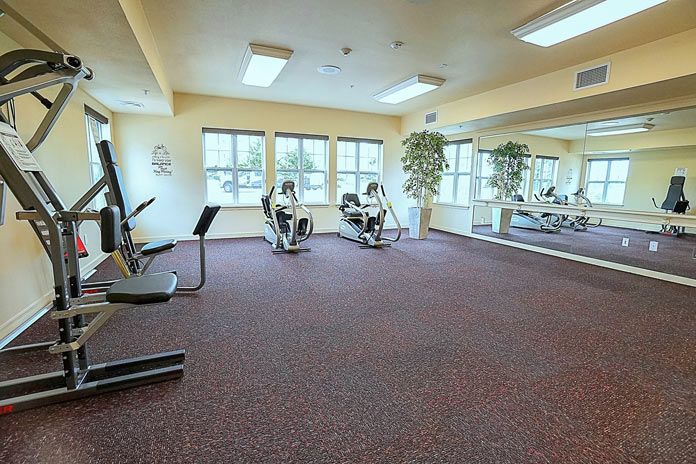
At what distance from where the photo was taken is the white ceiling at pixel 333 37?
2842 millimetres

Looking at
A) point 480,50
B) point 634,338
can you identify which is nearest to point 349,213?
point 480,50

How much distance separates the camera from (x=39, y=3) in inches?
89.6

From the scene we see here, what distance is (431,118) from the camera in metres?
6.86

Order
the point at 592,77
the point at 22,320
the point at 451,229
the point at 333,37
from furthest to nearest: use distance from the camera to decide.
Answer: the point at 451,229, the point at 592,77, the point at 333,37, the point at 22,320

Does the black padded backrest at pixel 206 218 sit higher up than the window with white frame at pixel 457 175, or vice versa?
the window with white frame at pixel 457 175

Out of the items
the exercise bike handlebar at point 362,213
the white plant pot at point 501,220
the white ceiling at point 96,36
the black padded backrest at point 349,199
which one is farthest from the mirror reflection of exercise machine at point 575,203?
the white ceiling at point 96,36

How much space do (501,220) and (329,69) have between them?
4.56 m

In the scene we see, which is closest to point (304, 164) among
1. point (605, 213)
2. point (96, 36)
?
point (96, 36)

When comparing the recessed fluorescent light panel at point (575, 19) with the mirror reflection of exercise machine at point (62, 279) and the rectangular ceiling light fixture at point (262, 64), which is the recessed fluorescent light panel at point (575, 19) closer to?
the rectangular ceiling light fixture at point (262, 64)

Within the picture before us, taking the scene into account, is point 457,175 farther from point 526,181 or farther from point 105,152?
point 105,152

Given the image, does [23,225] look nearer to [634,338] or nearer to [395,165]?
[634,338]

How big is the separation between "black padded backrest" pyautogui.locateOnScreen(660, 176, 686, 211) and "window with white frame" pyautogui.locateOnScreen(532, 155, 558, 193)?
1543 millimetres

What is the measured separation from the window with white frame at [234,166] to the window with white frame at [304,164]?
0.40 metres

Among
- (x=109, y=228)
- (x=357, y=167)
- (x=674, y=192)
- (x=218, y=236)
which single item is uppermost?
(x=357, y=167)
